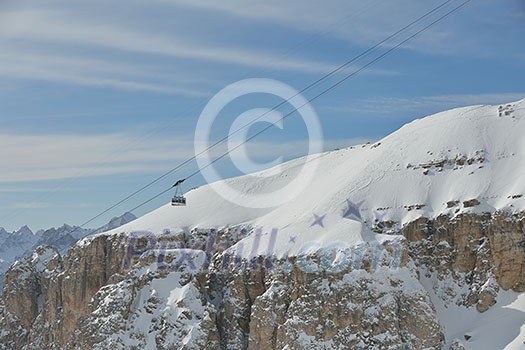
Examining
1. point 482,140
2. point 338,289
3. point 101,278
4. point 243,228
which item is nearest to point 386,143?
point 482,140

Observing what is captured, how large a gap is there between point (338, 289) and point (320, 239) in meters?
10.6

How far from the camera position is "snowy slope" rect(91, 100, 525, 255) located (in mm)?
120250

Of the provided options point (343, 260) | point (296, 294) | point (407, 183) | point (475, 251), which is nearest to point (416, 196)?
point (407, 183)

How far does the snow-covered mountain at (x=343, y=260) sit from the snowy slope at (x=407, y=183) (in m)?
0.28

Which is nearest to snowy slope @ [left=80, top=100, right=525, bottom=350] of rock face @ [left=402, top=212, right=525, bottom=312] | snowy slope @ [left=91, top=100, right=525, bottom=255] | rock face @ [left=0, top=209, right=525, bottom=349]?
snowy slope @ [left=91, top=100, right=525, bottom=255]

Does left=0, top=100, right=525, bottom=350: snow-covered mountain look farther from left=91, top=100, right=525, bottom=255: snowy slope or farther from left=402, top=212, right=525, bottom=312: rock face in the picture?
left=91, top=100, right=525, bottom=255: snowy slope

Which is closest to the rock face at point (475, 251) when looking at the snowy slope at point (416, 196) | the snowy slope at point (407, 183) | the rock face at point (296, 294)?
the rock face at point (296, 294)

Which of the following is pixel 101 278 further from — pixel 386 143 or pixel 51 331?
pixel 386 143

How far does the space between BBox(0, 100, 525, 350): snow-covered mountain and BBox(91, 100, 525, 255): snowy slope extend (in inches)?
11.1

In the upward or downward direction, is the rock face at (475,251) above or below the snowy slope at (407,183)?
below

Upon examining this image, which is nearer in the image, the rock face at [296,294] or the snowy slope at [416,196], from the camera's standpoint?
the rock face at [296,294]

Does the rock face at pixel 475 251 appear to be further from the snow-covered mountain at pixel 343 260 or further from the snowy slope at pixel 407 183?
the snowy slope at pixel 407 183

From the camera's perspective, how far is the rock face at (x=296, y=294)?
109 m

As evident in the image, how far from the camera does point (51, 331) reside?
507ft
